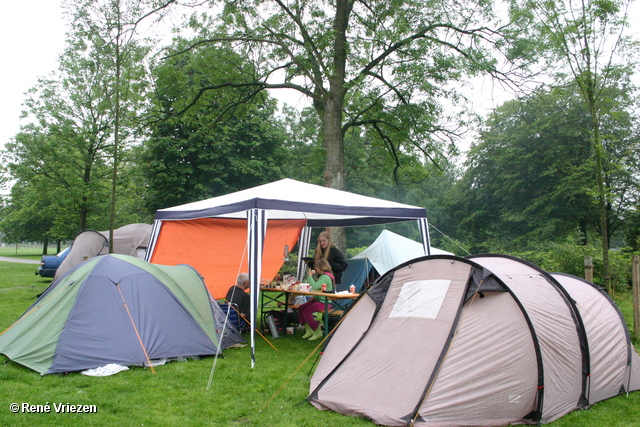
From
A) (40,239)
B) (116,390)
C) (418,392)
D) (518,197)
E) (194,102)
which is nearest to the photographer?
(418,392)

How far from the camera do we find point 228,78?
12.3 metres

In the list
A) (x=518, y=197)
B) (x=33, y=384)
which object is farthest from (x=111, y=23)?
(x=518, y=197)

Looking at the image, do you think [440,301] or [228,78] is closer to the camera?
[440,301]

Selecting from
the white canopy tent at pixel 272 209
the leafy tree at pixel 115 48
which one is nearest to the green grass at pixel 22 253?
the leafy tree at pixel 115 48

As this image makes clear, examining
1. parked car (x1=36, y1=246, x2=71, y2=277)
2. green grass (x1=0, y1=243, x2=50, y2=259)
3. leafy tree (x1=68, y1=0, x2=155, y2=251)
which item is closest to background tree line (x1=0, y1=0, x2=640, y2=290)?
leafy tree (x1=68, y1=0, x2=155, y2=251)

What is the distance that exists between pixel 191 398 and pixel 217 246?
18.2ft

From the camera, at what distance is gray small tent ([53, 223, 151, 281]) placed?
13.1 metres

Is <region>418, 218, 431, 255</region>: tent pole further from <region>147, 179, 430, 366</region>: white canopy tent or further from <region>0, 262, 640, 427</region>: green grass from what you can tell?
<region>0, 262, 640, 427</region>: green grass

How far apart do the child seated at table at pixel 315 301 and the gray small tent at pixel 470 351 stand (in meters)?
2.15

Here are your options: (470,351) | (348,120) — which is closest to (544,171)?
(348,120)

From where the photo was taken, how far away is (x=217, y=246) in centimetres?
949

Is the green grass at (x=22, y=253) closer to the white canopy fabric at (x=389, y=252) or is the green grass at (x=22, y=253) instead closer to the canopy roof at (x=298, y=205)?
the white canopy fabric at (x=389, y=252)

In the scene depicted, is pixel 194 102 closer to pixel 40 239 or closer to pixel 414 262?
pixel 414 262

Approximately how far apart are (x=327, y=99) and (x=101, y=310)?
7976 millimetres
